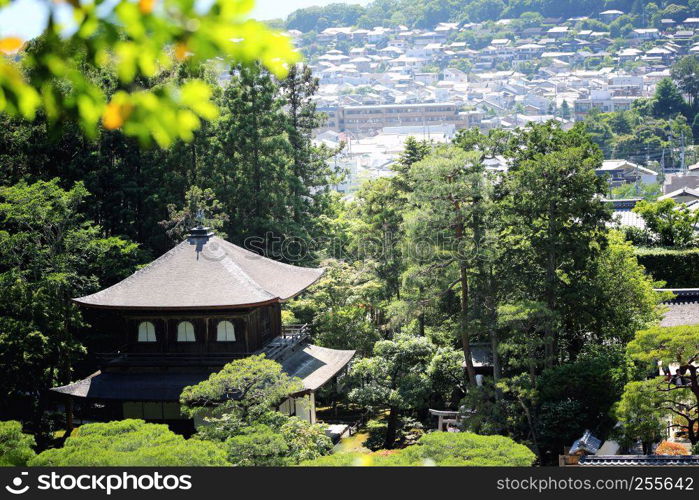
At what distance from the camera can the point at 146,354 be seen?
61.8 feet

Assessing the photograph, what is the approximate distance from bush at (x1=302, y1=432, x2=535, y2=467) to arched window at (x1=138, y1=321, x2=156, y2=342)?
25.7ft

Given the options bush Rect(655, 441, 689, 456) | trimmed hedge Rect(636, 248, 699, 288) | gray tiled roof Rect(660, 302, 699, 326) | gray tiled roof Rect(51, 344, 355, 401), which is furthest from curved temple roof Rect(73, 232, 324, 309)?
trimmed hedge Rect(636, 248, 699, 288)

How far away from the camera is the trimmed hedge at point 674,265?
2583 centimetres

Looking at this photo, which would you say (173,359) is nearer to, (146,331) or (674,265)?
(146,331)

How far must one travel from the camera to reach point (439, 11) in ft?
621

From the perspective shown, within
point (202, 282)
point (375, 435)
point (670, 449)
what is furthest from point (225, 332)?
point (670, 449)

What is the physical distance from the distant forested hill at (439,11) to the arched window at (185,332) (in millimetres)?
157553

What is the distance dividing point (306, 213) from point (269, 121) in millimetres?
3485

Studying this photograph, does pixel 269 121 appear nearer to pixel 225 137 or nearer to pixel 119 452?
pixel 225 137

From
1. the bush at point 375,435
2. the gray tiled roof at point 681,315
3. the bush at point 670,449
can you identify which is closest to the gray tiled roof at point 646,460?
the bush at point 670,449

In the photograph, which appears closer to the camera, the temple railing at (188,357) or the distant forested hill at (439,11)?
the temple railing at (188,357)

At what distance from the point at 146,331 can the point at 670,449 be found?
10.8 m

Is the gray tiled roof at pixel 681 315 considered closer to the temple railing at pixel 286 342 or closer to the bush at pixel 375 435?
the bush at pixel 375 435
